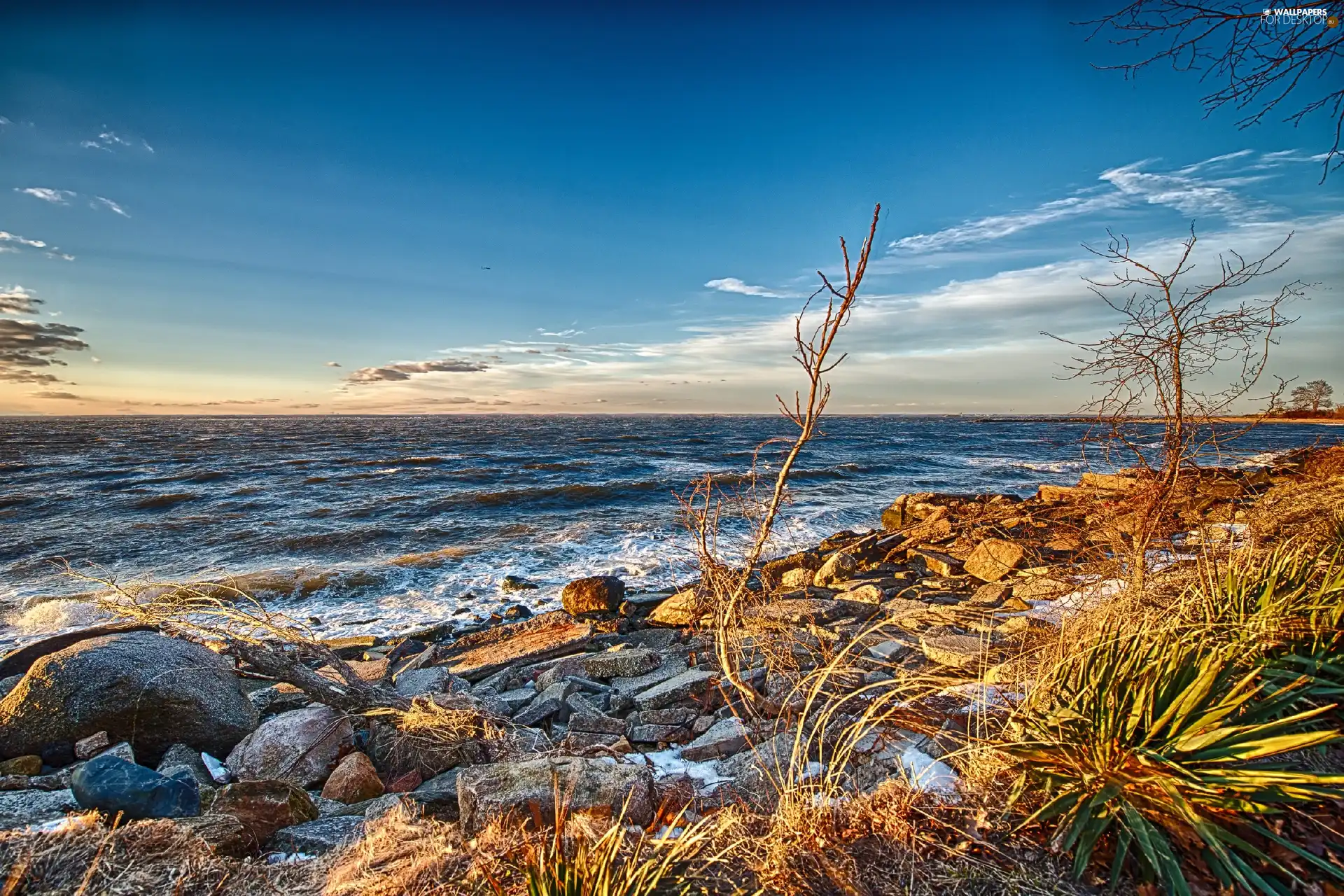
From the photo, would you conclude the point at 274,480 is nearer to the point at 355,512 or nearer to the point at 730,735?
the point at 355,512

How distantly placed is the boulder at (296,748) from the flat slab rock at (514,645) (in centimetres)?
293

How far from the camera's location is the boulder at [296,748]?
454cm

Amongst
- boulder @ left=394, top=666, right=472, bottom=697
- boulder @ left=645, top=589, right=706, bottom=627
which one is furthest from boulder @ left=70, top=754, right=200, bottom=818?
boulder @ left=645, top=589, right=706, bottom=627

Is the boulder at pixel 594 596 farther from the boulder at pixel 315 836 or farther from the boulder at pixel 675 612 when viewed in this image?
the boulder at pixel 315 836

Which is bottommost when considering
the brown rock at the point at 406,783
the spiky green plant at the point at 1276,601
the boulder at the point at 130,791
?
the brown rock at the point at 406,783

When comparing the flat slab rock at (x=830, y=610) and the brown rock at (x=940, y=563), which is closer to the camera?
the flat slab rock at (x=830, y=610)

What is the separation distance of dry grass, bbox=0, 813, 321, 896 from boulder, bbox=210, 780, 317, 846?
669 mm

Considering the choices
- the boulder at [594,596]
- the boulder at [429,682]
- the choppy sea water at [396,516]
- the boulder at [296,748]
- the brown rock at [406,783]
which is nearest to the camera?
the brown rock at [406,783]

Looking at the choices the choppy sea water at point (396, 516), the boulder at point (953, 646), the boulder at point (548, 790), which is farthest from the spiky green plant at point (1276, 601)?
the boulder at point (548, 790)

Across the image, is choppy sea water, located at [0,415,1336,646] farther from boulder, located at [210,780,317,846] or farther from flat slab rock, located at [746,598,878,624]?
boulder, located at [210,780,317,846]

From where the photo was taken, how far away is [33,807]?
9.99 ft

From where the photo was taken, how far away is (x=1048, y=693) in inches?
119

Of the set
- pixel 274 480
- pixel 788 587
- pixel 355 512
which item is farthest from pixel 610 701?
pixel 274 480

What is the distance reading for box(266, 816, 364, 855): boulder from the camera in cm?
313
